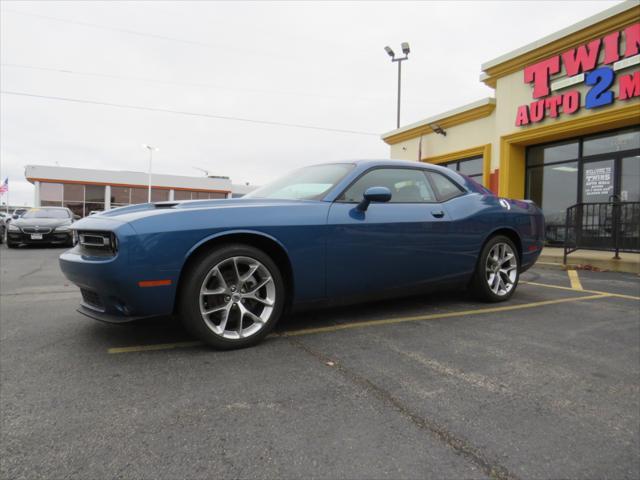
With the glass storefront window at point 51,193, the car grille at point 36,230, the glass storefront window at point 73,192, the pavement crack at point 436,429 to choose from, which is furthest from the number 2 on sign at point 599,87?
the glass storefront window at point 51,193

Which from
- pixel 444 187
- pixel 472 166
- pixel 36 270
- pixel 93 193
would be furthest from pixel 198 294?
pixel 93 193

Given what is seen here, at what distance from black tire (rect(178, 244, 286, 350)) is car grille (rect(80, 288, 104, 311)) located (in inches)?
20.6

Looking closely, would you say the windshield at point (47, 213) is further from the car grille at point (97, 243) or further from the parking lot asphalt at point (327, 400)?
the car grille at point (97, 243)

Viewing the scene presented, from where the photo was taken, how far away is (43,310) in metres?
3.86

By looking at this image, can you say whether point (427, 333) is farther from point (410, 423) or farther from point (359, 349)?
point (410, 423)

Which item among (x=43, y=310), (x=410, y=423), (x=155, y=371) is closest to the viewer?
(x=410, y=423)

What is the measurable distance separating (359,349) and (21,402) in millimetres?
1852

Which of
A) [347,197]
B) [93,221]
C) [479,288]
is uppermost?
[347,197]

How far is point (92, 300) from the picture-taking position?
2.75 meters

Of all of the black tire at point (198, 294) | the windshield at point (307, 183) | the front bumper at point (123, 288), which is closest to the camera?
the front bumper at point (123, 288)

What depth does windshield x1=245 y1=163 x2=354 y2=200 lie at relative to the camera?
333 centimetres

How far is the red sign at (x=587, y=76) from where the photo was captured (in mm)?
8805

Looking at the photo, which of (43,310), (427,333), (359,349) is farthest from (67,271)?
(427,333)

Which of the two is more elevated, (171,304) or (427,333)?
(171,304)
